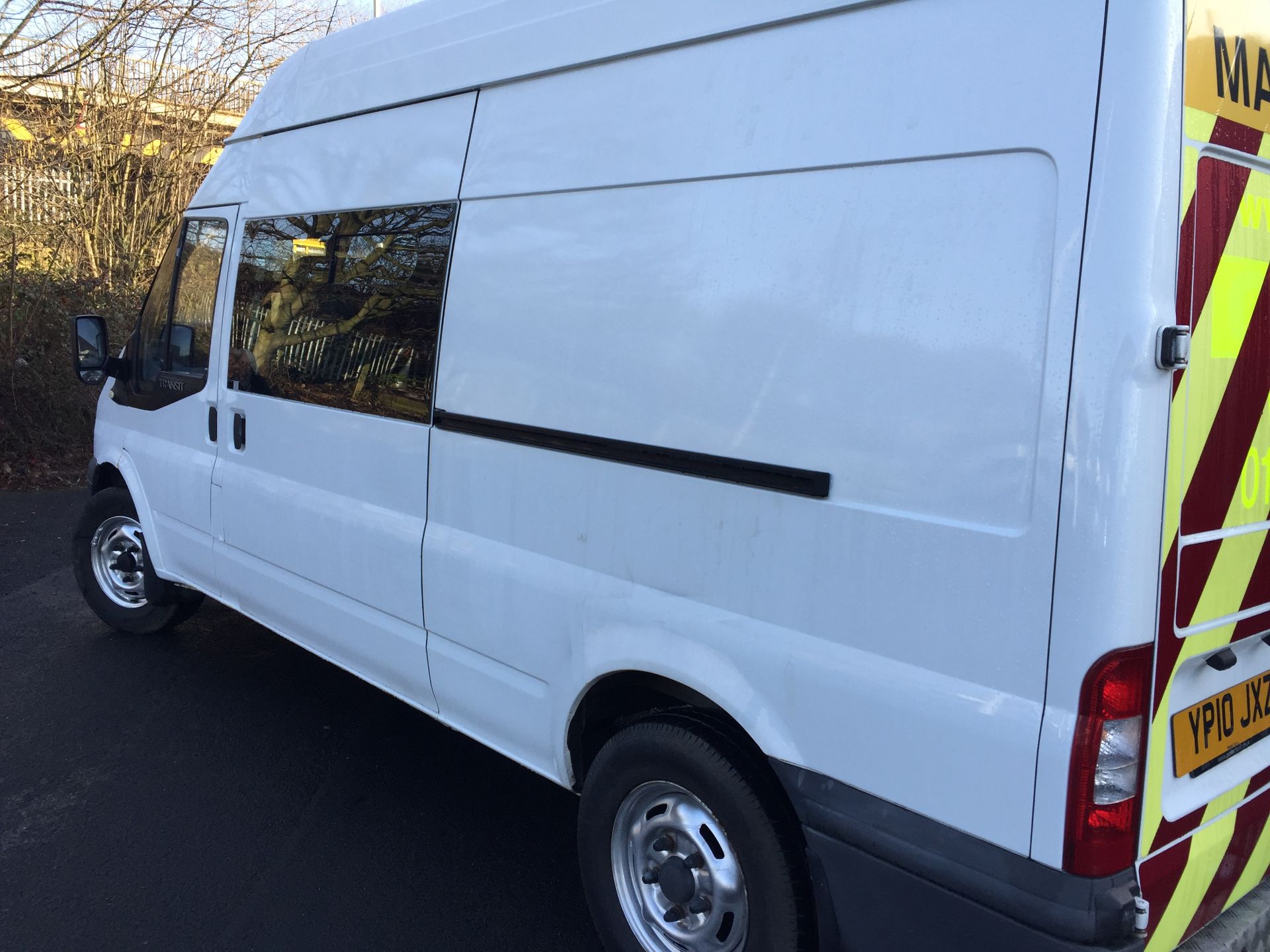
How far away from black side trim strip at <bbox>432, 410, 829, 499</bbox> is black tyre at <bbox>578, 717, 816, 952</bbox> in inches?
24.1

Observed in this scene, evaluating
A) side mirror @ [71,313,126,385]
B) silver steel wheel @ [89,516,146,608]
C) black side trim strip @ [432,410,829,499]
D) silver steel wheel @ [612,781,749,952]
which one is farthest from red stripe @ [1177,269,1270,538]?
silver steel wheel @ [89,516,146,608]

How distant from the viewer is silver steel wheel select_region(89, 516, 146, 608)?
5.06 metres

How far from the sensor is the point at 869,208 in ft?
6.57

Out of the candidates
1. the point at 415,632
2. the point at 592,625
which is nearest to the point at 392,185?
the point at 415,632

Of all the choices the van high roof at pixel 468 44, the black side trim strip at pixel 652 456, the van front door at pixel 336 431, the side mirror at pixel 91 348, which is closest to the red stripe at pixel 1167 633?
the black side trim strip at pixel 652 456

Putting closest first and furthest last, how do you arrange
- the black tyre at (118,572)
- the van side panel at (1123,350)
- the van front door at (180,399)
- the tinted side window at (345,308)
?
the van side panel at (1123,350), the tinted side window at (345,308), the van front door at (180,399), the black tyre at (118,572)

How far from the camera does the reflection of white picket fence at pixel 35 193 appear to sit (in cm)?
1055

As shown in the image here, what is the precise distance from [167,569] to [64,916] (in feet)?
6.62

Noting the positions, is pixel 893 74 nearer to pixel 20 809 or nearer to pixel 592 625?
pixel 592 625

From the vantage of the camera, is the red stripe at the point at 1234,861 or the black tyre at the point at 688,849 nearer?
the red stripe at the point at 1234,861

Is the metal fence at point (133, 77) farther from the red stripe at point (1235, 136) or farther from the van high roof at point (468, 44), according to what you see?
the red stripe at point (1235, 136)

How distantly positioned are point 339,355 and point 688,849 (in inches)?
81.7

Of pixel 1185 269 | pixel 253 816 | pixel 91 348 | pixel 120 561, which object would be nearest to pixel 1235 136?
pixel 1185 269

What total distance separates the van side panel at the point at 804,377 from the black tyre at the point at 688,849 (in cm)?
16
